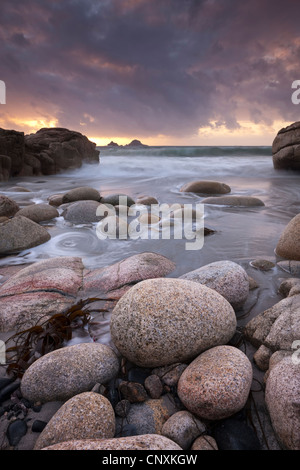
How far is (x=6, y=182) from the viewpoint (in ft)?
44.2

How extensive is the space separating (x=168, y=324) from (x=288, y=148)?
14.6 metres

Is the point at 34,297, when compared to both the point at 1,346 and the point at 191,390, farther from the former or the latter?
the point at 191,390

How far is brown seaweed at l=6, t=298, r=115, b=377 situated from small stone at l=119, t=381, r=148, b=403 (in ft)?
2.30

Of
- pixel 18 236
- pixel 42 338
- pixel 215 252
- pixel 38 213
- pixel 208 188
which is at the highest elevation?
pixel 208 188

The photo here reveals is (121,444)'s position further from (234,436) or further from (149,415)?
(234,436)

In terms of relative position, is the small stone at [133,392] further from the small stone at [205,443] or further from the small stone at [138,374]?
the small stone at [205,443]

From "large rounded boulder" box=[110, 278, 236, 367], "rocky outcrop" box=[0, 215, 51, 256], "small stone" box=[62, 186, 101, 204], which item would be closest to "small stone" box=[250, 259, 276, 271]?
"large rounded boulder" box=[110, 278, 236, 367]

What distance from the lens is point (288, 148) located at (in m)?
13.9

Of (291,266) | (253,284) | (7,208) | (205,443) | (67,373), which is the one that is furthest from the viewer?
(7,208)

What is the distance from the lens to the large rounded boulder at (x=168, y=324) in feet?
6.09

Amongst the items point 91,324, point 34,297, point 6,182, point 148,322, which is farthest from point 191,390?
point 6,182

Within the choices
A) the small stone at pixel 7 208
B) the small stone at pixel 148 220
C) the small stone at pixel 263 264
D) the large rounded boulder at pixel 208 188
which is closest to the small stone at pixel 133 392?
the small stone at pixel 263 264

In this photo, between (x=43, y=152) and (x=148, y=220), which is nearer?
(x=148, y=220)

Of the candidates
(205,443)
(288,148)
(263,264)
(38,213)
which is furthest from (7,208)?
(288,148)
